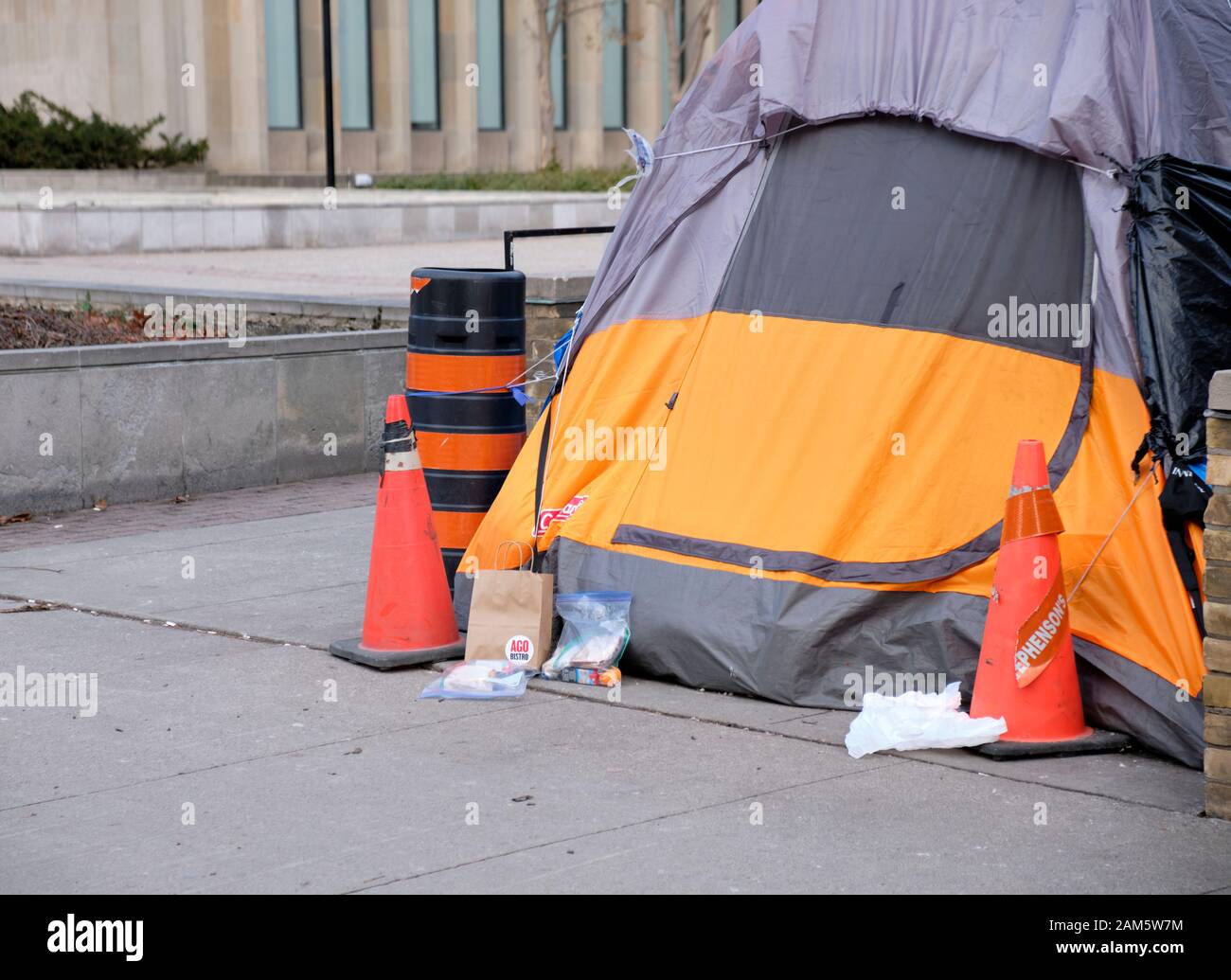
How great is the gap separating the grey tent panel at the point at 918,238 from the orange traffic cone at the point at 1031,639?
72 cm

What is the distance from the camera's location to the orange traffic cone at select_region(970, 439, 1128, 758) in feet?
18.3

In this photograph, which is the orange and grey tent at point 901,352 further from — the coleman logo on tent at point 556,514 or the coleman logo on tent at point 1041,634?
the coleman logo on tent at point 1041,634

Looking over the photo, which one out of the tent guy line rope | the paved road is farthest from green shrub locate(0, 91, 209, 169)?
the tent guy line rope

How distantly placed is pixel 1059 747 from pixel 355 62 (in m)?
39.6

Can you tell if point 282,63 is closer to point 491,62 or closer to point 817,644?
point 491,62

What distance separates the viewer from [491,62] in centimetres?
4591

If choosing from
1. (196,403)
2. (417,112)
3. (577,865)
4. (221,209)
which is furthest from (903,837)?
(417,112)

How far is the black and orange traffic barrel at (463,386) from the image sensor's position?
739 centimetres

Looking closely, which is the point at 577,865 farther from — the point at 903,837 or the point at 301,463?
the point at 301,463

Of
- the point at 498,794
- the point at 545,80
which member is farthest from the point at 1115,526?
the point at 545,80

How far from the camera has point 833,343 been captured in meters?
6.53

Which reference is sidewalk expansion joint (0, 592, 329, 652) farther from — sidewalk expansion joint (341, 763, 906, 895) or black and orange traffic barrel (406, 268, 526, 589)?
sidewalk expansion joint (341, 763, 906, 895)

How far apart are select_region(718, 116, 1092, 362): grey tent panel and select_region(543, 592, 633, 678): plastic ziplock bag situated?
50.3 inches
